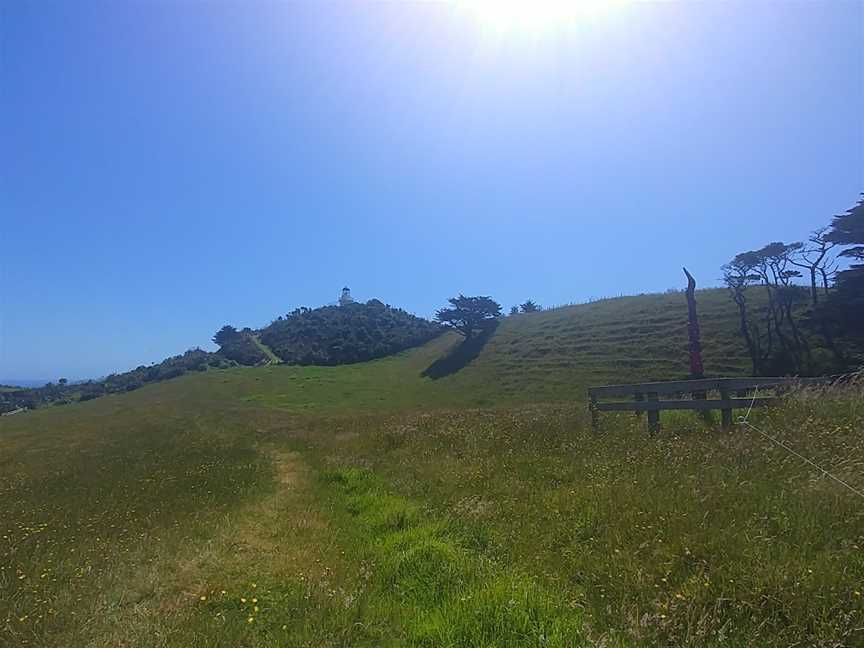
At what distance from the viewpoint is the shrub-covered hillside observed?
77.9 meters

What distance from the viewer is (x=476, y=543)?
616 cm

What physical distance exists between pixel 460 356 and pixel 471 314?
46.2 ft

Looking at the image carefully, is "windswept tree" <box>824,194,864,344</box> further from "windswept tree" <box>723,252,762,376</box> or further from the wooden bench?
the wooden bench

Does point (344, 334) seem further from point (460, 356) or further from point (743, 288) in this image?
point (743, 288)

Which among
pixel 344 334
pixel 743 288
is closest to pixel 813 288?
pixel 743 288

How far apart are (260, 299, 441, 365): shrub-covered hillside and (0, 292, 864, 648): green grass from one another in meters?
63.4

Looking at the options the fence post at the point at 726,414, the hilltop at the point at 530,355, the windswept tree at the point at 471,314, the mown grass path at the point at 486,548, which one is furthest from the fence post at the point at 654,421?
the windswept tree at the point at 471,314

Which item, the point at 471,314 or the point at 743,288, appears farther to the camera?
the point at 471,314

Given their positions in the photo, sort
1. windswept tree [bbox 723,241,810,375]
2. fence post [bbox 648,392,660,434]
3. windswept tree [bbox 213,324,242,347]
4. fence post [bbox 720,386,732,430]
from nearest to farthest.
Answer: fence post [bbox 720,386,732,430] < fence post [bbox 648,392,660,434] < windswept tree [bbox 723,241,810,375] < windswept tree [bbox 213,324,242,347]

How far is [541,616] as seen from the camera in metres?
4.07

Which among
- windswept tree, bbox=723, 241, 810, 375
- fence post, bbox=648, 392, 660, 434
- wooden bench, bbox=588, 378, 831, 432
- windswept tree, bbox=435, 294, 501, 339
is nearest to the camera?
wooden bench, bbox=588, 378, 831, 432

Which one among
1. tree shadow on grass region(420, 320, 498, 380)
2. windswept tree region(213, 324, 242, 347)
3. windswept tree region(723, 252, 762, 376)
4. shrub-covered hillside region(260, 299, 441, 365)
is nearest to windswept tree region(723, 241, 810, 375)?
windswept tree region(723, 252, 762, 376)

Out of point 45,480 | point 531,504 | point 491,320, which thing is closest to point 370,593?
point 531,504

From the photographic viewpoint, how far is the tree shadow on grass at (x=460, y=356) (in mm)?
56469
